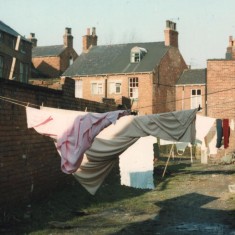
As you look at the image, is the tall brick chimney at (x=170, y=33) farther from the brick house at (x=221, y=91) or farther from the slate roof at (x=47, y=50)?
the slate roof at (x=47, y=50)

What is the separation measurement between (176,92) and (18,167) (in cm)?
3112

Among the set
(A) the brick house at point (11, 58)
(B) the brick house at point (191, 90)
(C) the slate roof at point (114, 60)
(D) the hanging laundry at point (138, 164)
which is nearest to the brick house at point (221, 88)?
(B) the brick house at point (191, 90)

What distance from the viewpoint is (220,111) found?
2888cm

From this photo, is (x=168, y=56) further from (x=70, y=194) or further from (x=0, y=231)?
(x=0, y=231)

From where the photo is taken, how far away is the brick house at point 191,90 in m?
37.2

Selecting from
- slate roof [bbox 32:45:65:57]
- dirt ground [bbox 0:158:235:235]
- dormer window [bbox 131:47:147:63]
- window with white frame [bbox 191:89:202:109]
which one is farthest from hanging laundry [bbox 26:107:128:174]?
slate roof [bbox 32:45:65:57]

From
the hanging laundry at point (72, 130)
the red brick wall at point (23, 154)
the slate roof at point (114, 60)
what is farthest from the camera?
the slate roof at point (114, 60)

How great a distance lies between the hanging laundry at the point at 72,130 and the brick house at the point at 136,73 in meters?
28.1

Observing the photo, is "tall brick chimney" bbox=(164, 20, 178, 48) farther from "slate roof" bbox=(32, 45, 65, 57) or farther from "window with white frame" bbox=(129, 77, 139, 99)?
"slate roof" bbox=(32, 45, 65, 57)

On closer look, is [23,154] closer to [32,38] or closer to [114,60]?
[114,60]

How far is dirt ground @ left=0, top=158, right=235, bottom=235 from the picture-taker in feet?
29.5

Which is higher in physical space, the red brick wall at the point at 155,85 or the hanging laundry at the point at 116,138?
the red brick wall at the point at 155,85

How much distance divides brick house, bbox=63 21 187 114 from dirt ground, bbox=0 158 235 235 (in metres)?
21.6

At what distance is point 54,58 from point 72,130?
142 ft
